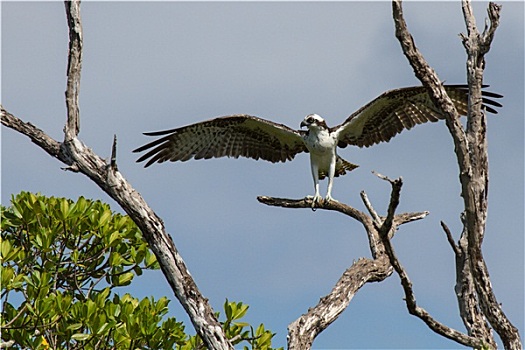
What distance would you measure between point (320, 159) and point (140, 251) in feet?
7.88

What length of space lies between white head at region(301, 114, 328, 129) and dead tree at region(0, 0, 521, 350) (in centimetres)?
250

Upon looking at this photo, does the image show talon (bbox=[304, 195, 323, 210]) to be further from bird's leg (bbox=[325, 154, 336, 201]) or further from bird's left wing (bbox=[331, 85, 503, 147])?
bird's left wing (bbox=[331, 85, 503, 147])

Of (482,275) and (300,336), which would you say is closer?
(482,275)

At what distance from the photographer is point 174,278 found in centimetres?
648

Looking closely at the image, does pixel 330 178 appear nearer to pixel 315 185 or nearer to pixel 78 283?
pixel 315 185

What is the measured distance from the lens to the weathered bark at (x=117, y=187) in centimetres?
643

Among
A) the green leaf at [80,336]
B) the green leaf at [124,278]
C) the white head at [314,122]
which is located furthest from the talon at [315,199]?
the green leaf at [80,336]

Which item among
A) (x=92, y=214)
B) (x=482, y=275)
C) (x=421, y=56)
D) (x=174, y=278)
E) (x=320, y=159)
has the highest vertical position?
(x=320, y=159)

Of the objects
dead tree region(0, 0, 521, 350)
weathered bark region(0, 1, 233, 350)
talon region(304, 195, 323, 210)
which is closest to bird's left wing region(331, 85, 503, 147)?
talon region(304, 195, 323, 210)

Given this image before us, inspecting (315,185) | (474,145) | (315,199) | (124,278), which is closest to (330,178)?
(315,185)

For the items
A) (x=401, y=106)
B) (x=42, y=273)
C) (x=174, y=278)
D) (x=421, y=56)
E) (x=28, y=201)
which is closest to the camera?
(x=421, y=56)

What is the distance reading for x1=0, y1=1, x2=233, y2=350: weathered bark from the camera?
6.43 meters

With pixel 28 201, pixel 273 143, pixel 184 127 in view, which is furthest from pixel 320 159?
pixel 28 201

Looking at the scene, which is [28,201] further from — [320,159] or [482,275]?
[482,275]
